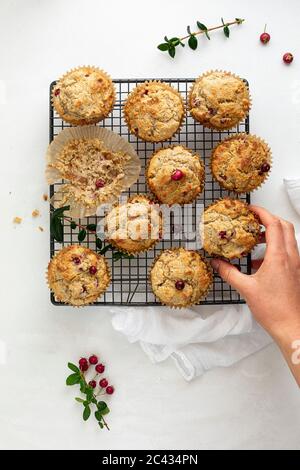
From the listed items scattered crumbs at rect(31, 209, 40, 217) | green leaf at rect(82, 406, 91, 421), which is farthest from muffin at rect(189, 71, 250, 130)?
green leaf at rect(82, 406, 91, 421)

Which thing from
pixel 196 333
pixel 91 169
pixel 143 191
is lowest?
pixel 196 333

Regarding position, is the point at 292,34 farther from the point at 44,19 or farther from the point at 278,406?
the point at 278,406

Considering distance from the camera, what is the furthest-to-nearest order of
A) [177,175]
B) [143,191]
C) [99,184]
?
1. [143,191]
2. [99,184]
3. [177,175]

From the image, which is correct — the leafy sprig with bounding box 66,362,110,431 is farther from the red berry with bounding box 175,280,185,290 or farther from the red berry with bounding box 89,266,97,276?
the red berry with bounding box 175,280,185,290

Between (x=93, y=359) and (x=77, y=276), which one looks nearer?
(x=77, y=276)

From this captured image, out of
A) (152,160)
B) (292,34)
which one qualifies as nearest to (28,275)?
(152,160)

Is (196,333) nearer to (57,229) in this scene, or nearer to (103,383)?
(103,383)

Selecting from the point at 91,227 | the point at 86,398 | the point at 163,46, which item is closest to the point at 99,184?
the point at 91,227
